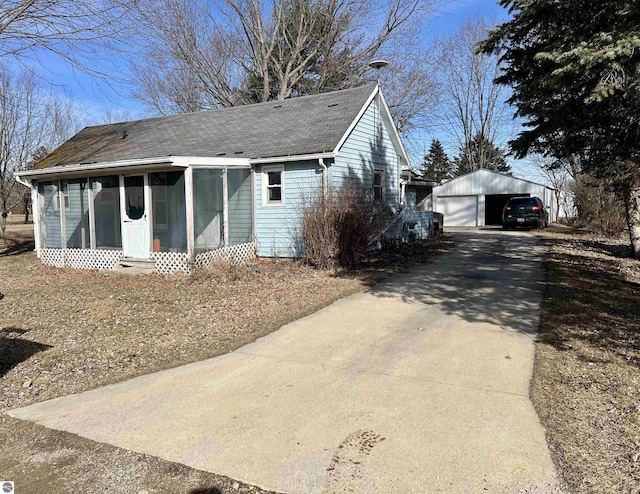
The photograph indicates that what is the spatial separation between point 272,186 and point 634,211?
10.6m

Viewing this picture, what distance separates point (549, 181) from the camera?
131 ft

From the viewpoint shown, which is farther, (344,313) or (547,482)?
(344,313)

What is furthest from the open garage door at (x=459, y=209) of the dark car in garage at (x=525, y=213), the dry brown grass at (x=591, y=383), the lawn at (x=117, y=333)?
the dry brown grass at (x=591, y=383)

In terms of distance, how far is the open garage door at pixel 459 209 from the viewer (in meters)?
30.7

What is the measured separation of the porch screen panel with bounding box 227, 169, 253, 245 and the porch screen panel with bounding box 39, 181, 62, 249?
5626 mm

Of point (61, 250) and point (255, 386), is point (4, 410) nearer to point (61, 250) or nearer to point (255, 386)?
point (255, 386)

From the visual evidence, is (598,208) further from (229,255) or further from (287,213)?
(229,255)

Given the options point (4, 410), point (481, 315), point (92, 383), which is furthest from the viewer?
point (481, 315)

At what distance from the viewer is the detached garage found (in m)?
28.9

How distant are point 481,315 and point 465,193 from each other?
2529 cm

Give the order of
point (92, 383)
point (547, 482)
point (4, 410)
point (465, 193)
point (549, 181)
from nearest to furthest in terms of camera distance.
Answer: point (547, 482) < point (4, 410) < point (92, 383) < point (465, 193) < point (549, 181)

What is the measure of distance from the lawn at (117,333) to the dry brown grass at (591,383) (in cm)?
221

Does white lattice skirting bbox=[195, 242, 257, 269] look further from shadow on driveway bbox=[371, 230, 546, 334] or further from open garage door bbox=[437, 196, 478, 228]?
open garage door bbox=[437, 196, 478, 228]

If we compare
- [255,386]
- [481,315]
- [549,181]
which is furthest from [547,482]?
[549,181]
